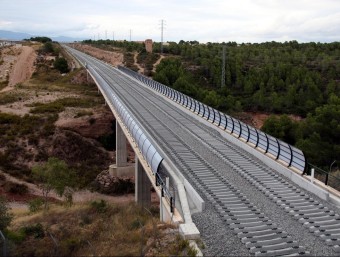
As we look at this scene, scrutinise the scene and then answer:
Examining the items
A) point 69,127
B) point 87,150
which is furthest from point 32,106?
point 87,150

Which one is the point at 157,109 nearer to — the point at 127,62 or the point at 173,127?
the point at 173,127

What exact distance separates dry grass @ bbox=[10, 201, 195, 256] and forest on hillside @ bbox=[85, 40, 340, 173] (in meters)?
19.5

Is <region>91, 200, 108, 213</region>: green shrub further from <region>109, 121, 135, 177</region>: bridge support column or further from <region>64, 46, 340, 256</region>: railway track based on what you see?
<region>109, 121, 135, 177</region>: bridge support column

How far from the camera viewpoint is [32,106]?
53.8 metres

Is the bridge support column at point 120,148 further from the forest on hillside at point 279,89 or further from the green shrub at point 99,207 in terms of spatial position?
the green shrub at point 99,207

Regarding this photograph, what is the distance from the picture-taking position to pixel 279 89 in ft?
214

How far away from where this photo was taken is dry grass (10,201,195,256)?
35.2 feet

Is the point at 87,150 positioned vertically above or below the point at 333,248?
below

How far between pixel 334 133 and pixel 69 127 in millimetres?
29275

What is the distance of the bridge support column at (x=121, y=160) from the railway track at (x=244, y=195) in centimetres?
1041

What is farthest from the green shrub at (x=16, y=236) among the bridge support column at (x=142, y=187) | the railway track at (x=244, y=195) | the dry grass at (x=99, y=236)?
the bridge support column at (x=142, y=187)

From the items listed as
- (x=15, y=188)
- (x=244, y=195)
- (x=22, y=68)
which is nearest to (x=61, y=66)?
(x=22, y=68)

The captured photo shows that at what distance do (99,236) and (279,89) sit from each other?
57000mm

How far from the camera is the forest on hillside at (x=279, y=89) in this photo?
31.4 m
